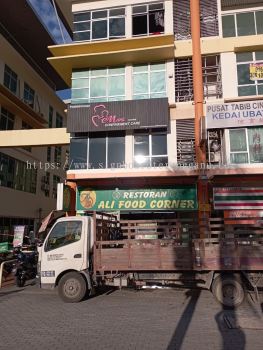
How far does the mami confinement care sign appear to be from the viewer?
18422 millimetres

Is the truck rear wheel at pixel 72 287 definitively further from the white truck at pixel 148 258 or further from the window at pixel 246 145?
the window at pixel 246 145

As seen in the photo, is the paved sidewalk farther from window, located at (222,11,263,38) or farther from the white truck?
window, located at (222,11,263,38)

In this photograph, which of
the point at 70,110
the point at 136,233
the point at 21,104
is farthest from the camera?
the point at 21,104

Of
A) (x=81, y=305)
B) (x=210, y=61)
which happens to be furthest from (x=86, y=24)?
(x=81, y=305)

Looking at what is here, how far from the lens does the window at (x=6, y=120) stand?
28134mm

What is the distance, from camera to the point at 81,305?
10.2 m

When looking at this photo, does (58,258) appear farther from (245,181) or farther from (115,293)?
(245,181)

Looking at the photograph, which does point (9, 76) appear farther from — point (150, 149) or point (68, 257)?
point (68, 257)

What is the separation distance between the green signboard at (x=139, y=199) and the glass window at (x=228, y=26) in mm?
8538

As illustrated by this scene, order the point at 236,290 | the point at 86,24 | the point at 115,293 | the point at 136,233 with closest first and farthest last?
1. the point at 236,290
2. the point at 136,233
3. the point at 115,293
4. the point at 86,24

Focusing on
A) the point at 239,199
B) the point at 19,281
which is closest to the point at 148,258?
the point at 19,281

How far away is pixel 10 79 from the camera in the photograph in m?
29.0

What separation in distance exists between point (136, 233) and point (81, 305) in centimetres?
241

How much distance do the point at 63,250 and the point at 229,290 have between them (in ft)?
15.2
